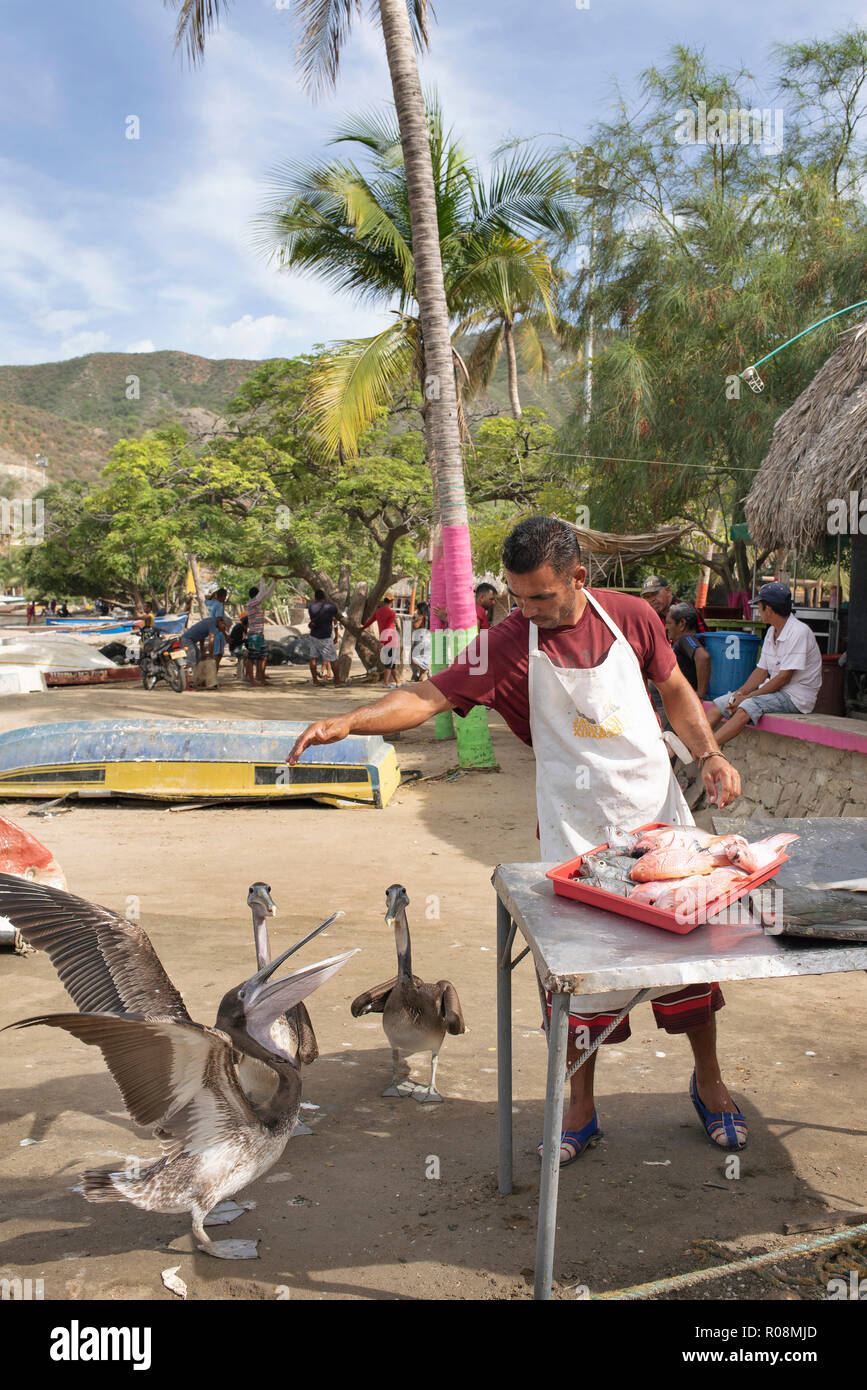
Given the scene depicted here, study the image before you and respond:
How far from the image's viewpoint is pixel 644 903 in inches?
106

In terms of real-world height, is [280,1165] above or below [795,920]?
below

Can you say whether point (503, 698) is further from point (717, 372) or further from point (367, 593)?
point (367, 593)

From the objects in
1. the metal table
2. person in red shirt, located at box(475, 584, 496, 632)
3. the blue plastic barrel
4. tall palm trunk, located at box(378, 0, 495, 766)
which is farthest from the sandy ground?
person in red shirt, located at box(475, 584, 496, 632)

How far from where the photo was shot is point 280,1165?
358cm

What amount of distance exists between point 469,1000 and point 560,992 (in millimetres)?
2827

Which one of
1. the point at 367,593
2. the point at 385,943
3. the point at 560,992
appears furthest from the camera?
the point at 367,593

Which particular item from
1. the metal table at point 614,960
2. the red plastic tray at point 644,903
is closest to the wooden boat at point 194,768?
the red plastic tray at point 644,903

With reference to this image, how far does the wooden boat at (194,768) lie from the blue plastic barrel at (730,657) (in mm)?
3660

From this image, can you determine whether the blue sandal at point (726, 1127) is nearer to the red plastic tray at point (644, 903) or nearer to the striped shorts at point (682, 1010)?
the striped shorts at point (682, 1010)

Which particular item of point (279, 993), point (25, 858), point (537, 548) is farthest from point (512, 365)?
point (279, 993)

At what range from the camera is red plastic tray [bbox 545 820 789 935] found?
2623 mm

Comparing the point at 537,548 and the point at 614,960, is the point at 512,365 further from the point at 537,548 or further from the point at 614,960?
the point at 614,960

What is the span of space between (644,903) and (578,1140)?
1.32m
